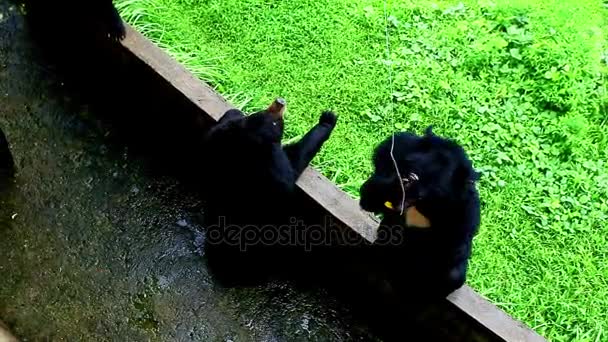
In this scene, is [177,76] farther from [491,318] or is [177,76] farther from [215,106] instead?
[491,318]

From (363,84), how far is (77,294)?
256 cm

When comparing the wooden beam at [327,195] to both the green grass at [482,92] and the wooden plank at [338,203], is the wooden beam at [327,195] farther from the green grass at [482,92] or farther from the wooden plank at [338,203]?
the green grass at [482,92]

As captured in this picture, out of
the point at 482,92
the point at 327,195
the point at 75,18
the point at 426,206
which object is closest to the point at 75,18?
the point at 75,18

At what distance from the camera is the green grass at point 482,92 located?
4.52 meters

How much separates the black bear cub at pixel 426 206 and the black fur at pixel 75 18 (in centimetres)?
217

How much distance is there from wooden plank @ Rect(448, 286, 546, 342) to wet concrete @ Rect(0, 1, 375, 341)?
770 mm

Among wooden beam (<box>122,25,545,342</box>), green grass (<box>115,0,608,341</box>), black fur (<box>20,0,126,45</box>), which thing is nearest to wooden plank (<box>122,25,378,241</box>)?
wooden beam (<box>122,25,545,342</box>)

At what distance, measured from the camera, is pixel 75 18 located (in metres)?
4.93

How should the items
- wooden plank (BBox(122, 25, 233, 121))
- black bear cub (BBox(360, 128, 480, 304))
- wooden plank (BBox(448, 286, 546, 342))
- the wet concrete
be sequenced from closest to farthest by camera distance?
black bear cub (BBox(360, 128, 480, 304)) < wooden plank (BBox(448, 286, 546, 342)) < the wet concrete < wooden plank (BBox(122, 25, 233, 121))

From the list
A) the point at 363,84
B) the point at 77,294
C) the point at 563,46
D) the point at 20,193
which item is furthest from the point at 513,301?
the point at 20,193

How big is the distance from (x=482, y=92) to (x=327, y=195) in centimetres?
182

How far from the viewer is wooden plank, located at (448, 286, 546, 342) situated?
376 cm

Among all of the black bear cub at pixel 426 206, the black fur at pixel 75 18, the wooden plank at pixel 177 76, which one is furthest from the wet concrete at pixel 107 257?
the black bear cub at pixel 426 206

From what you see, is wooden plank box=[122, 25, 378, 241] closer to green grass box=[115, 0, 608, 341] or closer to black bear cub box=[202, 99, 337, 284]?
black bear cub box=[202, 99, 337, 284]
